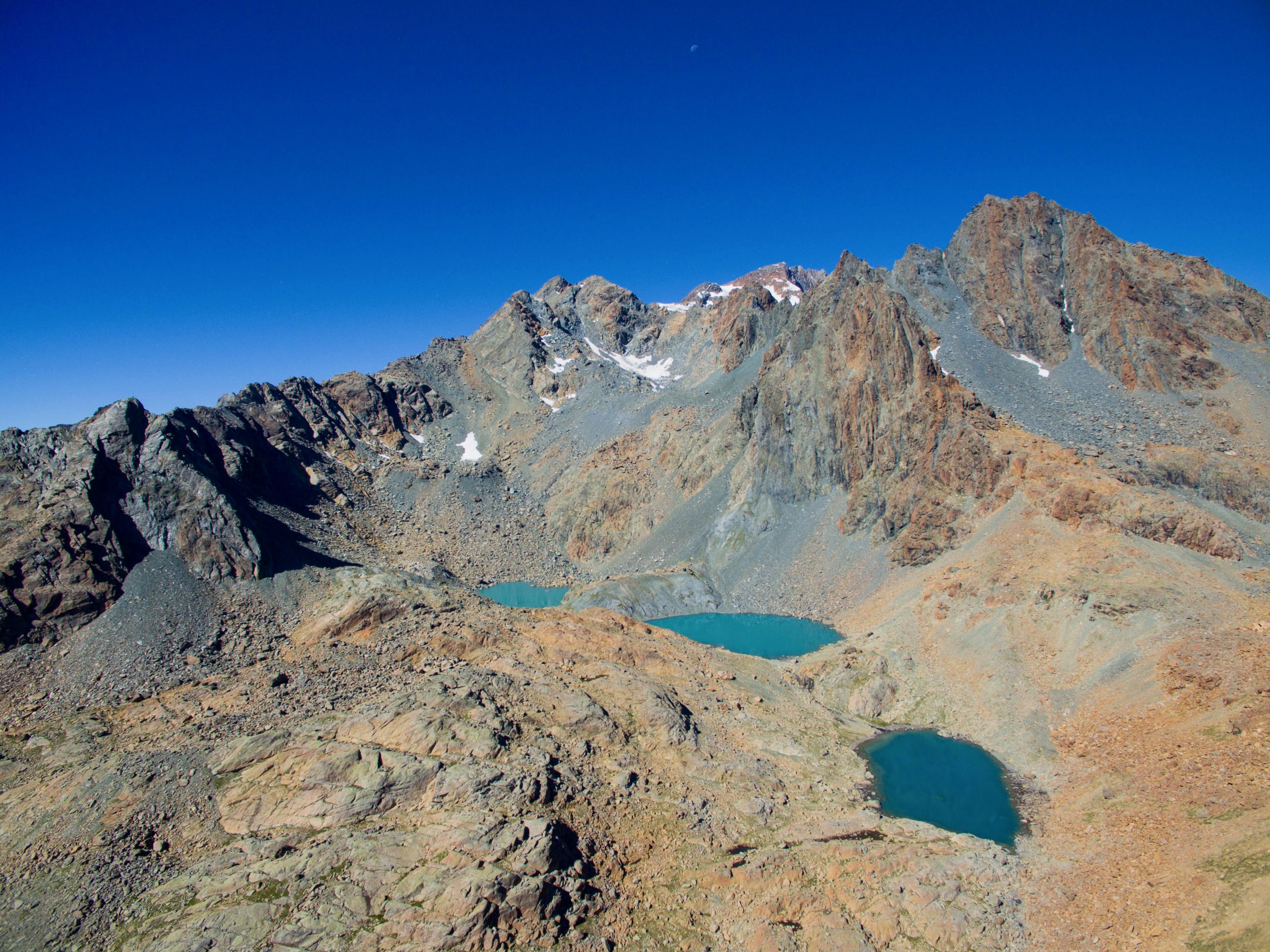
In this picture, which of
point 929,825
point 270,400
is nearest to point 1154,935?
point 929,825

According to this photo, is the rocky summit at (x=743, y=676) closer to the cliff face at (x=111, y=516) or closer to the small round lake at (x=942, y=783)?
the cliff face at (x=111, y=516)

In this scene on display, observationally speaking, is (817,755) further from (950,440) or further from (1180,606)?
(950,440)

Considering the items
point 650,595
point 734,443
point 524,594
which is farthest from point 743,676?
point 734,443

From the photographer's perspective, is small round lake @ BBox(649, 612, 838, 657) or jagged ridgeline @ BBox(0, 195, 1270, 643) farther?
small round lake @ BBox(649, 612, 838, 657)

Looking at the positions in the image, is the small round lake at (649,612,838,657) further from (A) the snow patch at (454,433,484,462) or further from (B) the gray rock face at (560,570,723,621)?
(A) the snow patch at (454,433,484,462)

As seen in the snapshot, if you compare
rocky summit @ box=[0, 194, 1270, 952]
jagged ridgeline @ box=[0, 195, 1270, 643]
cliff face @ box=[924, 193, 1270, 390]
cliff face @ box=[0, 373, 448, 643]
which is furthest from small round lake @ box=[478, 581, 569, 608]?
cliff face @ box=[924, 193, 1270, 390]

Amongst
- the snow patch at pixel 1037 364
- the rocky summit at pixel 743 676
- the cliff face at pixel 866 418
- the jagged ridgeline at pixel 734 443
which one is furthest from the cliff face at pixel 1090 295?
the cliff face at pixel 866 418

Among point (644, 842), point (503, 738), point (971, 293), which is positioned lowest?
point (644, 842)
